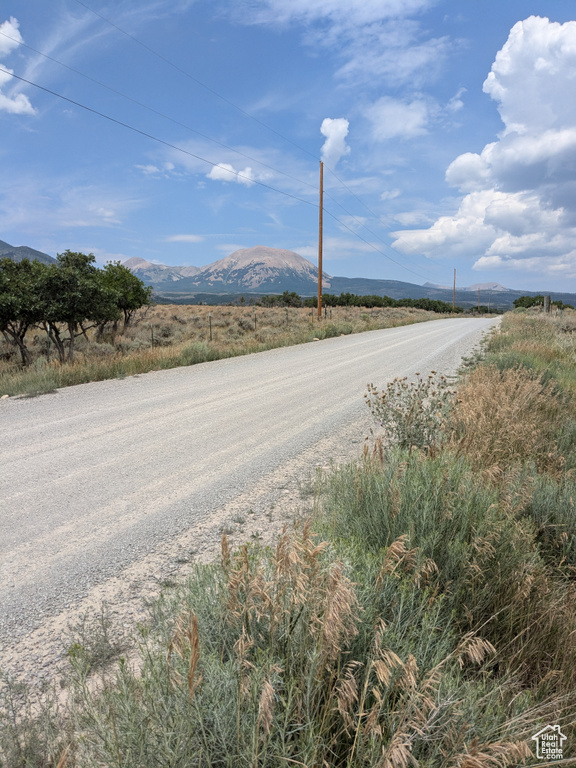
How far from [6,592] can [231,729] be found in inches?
90.8

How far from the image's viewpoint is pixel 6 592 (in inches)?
113

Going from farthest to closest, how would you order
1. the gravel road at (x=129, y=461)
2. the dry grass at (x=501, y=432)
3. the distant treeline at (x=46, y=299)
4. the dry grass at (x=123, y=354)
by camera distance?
1. the distant treeline at (x=46, y=299)
2. the dry grass at (x=123, y=354)
3. the dry grass at (x=501, y=432)
4. the gravel road at (x=129, y=461)

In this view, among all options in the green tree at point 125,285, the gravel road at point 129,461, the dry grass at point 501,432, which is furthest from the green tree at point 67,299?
the dry grass at point 501,432

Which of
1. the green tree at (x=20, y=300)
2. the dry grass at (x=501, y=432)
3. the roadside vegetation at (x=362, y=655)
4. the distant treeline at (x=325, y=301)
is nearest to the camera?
the roadside vegetation at (x=362, y=655)

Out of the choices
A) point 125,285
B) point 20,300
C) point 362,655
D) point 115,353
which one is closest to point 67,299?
point 20,300

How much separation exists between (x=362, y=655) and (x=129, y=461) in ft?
13.5

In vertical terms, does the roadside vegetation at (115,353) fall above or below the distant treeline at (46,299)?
below

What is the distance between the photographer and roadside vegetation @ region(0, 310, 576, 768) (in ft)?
4.31

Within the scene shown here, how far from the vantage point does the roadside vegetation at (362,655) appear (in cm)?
131

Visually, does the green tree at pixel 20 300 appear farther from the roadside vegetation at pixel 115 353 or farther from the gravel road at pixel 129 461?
the gravel road at pixel 129 461

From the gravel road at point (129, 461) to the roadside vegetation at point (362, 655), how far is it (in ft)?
3.14

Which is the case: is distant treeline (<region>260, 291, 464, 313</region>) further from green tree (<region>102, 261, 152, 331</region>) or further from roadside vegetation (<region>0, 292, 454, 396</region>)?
green tree (<region>102, 261, 152, 331</region>)

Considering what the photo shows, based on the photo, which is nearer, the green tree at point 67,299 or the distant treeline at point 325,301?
the green tree at point 67,299

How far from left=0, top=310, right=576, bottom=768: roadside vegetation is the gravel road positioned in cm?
96
